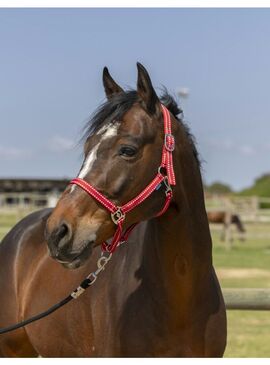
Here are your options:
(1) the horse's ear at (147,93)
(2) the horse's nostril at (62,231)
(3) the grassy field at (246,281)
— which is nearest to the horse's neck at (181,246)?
(1) the horse's ear at (147,93)

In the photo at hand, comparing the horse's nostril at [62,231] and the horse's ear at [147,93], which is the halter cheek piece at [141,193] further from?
the horse's nostril at [62,231]

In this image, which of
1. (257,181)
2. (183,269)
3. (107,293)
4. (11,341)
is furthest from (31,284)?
(257,181)

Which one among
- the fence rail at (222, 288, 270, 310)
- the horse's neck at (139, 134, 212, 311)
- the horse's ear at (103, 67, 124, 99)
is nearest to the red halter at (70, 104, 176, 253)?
the horse's neck at (139, 134, 212, 311)

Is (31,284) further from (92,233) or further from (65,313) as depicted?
(92,233)

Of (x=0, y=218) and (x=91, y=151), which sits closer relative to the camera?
(x=91, y=151)

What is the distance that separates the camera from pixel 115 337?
11.4 ft

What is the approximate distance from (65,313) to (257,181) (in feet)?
220

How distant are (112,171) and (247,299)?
2702 millimetres

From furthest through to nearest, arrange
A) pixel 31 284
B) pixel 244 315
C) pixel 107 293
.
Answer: pixel 244 315
pixel 31 284
pixel 107 293

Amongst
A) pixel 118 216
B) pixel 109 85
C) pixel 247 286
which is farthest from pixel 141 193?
pixel 247 286

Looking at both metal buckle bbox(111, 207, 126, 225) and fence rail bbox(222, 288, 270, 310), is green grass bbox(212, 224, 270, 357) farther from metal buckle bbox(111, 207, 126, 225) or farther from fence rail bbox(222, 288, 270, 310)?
metal buckle bbox(111, 207, 126, 225)

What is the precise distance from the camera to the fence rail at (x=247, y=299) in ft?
17.9

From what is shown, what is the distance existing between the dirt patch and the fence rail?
9.59m

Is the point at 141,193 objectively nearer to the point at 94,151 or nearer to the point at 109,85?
the point at 94,151
